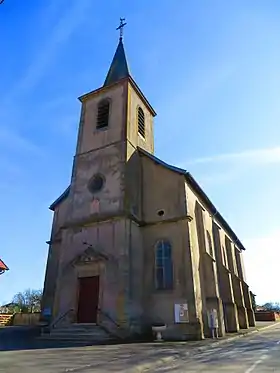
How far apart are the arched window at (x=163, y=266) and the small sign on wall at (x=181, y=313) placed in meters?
1.20

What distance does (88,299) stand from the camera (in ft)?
57.2

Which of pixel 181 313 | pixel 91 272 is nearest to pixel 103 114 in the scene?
pixel 91 272

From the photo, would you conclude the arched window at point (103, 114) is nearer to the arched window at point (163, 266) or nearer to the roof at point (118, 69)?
the roof at point (118, 69)

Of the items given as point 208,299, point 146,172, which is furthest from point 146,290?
point 146,172

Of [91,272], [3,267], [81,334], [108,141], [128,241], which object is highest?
[108,141]

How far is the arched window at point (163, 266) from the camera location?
17.8 m

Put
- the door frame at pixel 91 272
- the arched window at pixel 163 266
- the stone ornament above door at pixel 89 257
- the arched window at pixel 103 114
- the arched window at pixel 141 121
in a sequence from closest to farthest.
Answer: the door frame at pixel 91 272
the stone ornament above door at pixel 89 257
the arched window at pixel 163 266
the arched window at pixel 103 114
the arched window at pixel 141 121

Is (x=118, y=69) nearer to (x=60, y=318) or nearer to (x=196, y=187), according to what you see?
(x=196, y=187)

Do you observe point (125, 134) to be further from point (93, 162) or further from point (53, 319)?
point (53, 319)

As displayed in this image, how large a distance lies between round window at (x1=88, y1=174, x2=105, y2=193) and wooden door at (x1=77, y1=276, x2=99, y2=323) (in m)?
5.68

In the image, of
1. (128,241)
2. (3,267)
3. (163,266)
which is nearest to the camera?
(3,267)

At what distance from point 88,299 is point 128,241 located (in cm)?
387

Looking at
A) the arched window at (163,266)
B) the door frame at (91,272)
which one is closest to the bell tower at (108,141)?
the door frame at (91,272)

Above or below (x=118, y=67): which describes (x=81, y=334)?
below
